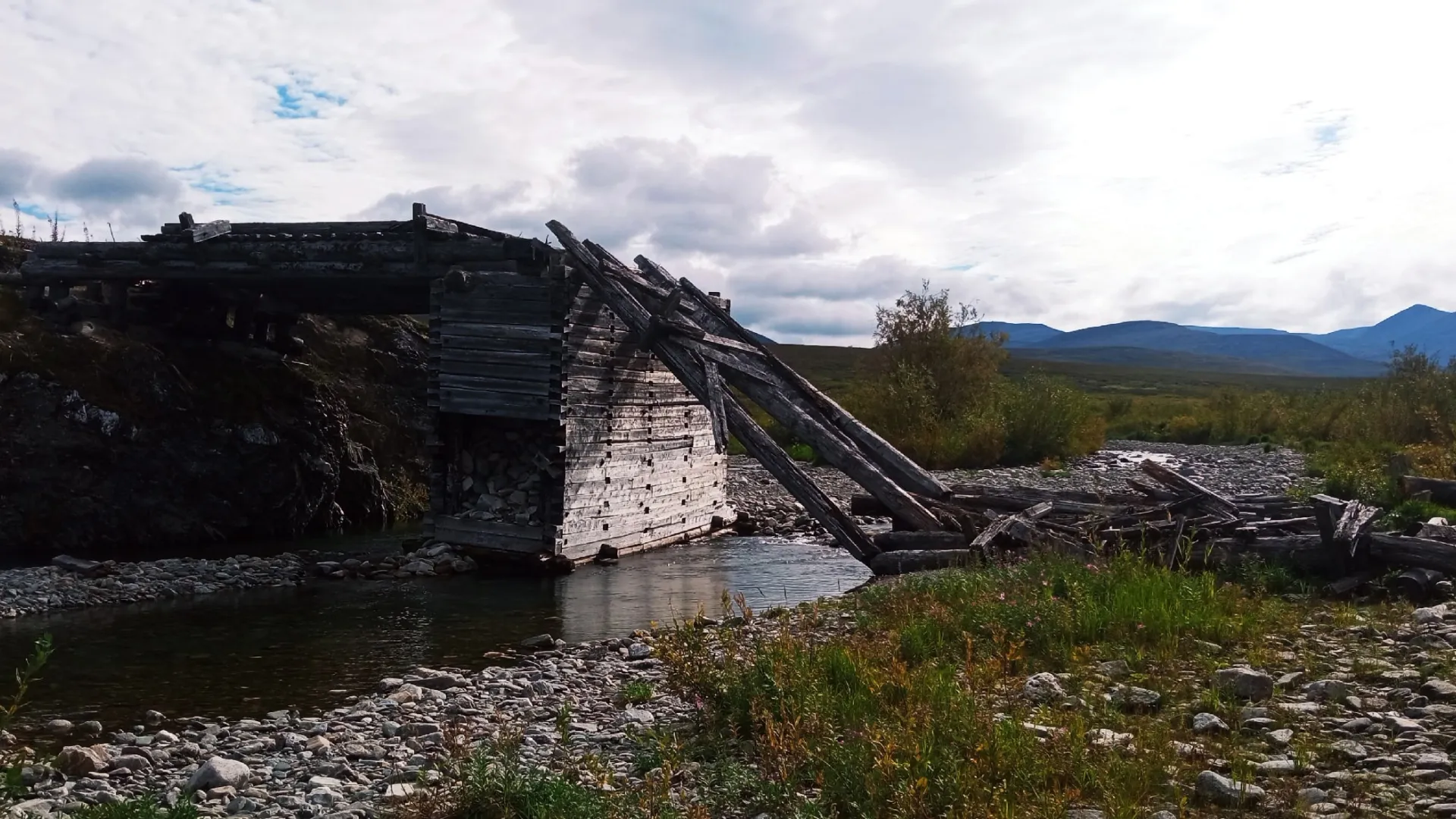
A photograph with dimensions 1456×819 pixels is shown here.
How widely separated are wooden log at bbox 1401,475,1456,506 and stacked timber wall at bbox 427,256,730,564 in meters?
11.9

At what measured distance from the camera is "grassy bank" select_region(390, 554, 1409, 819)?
473cm

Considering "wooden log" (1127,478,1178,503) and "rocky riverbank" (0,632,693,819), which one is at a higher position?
"wooden log" (1127,478,1178,503)

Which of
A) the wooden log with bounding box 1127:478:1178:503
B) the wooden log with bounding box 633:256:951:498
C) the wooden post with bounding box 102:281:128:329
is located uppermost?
the wooden post with bounding box 102:281:128:329

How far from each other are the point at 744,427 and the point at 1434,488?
368 inches

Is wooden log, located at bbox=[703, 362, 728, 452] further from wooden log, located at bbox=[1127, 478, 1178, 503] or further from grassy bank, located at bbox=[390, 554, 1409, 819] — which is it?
wooden log, located at bbox=[1127, 478, 1178, 503]

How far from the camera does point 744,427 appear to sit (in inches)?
578

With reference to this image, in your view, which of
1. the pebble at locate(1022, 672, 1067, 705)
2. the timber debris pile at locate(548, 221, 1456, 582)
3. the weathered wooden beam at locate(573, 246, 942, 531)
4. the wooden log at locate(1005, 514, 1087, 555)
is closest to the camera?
the pebble at locate(1022, 672, 1067, 705)

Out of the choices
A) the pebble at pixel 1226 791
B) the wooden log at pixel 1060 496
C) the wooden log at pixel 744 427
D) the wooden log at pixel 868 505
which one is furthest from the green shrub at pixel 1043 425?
the pebble at pixel 1226 791

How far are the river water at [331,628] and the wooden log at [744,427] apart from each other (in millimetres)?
946

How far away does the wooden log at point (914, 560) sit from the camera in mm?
12258

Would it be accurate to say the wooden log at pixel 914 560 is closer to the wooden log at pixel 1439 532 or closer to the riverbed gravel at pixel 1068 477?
the wooden log at pixel 1439 532

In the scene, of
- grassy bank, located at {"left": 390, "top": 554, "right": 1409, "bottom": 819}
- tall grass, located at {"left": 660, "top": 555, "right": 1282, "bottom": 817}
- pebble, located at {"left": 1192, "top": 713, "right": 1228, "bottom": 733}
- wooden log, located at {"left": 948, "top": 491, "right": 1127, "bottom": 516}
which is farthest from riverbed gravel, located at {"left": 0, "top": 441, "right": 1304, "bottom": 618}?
pebble, located at {"left": 1192, "top": 713, "right": 1228, "bottom": 733}

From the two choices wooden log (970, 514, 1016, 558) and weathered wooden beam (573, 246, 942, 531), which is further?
weathered wooden beam (573, 246, 942, 531)

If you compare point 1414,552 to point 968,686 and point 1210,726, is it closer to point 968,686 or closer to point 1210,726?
point 1210,726
